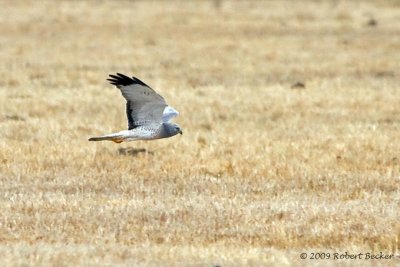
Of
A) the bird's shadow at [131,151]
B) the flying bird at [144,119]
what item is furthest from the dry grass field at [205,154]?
the flying bird at [144,119]

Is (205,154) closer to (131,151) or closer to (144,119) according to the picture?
(131,151)

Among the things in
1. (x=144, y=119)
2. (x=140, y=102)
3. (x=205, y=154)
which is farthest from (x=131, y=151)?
(x=140, y=102)

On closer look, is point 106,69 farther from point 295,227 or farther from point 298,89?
point 295,227

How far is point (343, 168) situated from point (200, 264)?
4701 mm

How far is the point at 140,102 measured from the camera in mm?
11352

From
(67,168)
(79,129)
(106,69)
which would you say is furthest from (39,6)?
(67,168)

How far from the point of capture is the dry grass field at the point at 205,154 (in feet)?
29.6

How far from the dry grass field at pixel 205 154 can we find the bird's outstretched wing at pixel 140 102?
636mm

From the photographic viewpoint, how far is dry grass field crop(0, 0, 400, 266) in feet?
29.6

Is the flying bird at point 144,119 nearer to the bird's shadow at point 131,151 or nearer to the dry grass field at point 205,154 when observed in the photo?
the dry grass field at point 205,154

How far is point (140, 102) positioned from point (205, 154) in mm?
2065

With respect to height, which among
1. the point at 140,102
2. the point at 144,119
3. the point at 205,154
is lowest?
the point at 205,154

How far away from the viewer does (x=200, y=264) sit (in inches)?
321

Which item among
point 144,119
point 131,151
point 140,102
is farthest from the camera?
point 131,151
